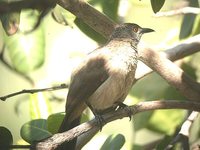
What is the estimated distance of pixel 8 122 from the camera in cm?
441

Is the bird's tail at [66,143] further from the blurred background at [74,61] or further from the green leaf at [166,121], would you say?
the green leaf at [166,121]

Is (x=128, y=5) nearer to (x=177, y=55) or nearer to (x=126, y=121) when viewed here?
(x=177, y=55)

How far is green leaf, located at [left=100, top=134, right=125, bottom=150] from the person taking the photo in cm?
248

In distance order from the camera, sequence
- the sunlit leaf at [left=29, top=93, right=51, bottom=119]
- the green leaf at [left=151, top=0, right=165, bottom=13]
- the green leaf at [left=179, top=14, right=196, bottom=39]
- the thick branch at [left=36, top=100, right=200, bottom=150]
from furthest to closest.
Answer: the green leaf at [left=179, top=14, right=196, bottom=39] → the sunlit leaf at [left=29, top=93, right=51, bottom=119] → the green leaf at [left=151, top=0, right=165, bottom=13] → the thick branch at [left=36, top=100, right=200, bottom=150]

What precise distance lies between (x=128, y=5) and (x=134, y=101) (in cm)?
78

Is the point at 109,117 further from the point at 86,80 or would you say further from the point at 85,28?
the point at 85,28

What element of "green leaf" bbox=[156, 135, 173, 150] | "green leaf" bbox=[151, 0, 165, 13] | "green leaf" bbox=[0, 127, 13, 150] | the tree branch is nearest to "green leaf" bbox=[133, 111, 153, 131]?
"green leaf" bbox=[156, 135, 173, 150]

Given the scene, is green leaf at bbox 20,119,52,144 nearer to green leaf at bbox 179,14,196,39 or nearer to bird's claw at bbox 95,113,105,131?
bird's claw at bbox 95,113,105,131

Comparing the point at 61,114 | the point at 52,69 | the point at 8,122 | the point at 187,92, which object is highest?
the point at 187,92

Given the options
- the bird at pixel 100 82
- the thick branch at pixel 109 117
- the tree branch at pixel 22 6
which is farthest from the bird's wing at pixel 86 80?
the tree branch at pixel 22 6

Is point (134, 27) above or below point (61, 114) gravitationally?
above

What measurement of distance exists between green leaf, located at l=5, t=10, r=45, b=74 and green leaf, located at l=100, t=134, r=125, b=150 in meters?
0.74

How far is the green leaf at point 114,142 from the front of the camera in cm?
248

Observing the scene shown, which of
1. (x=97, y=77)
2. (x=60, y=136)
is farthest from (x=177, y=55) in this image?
(x=60, y=136)
